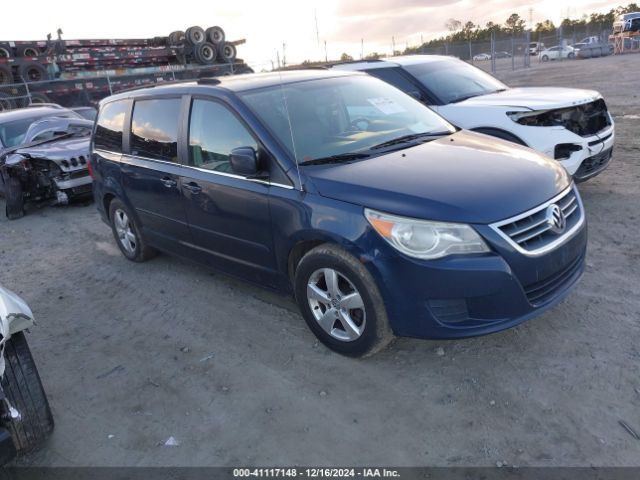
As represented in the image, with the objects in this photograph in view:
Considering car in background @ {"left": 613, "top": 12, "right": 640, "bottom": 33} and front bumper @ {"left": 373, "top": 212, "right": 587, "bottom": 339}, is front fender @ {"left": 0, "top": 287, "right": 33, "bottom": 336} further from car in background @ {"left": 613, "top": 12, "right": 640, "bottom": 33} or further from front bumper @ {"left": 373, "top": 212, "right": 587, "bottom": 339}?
car in background @ {"left": 613, "top": 12, "right": 640, "bottom": 33}

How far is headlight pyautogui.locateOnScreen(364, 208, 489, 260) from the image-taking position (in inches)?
114

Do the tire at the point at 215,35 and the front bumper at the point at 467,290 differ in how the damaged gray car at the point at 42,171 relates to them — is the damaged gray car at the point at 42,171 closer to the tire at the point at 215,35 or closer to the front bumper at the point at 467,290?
the front bumper at the point at 467,290

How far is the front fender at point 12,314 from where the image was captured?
2.64 m

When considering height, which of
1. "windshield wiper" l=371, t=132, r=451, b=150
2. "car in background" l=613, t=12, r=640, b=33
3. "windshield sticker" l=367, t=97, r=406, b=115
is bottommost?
"windshield wiper" l=371, t=132, r=451, b=150

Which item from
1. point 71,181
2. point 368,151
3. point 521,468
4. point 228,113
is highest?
point 228,113

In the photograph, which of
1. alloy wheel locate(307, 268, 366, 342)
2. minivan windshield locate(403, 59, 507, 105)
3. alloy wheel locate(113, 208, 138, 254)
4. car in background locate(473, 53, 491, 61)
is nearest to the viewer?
alloy wheel locate(307, 268, 366, 342)

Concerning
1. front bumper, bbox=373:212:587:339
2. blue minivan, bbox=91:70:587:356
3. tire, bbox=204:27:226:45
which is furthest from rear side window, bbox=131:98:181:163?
tire, bbox=204:27:226:45

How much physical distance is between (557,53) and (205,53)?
29419 mm

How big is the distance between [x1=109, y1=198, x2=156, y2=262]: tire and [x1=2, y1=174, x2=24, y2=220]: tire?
142 inches

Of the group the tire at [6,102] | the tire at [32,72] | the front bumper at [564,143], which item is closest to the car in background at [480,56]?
the tire at [32,72]

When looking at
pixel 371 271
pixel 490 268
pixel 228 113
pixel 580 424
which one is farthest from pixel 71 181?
pixel 580 424

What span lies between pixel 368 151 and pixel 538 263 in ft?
4.51

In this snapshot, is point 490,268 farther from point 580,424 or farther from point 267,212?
point 267,212

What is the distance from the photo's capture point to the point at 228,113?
388 cm
